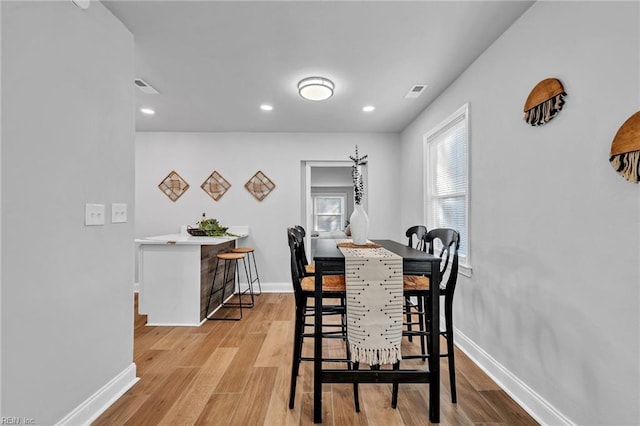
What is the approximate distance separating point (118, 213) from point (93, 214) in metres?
0.22

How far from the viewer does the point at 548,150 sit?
66.7 inches

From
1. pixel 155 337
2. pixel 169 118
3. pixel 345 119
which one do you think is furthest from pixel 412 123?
pixel 155 337

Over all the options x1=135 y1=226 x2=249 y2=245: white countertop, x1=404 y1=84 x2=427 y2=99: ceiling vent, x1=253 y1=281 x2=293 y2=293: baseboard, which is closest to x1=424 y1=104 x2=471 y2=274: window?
x1=404 y1=84 x2=427 y2=99: ceiling vent

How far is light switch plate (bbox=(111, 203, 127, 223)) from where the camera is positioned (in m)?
1.90

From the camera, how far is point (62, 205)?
1.53m

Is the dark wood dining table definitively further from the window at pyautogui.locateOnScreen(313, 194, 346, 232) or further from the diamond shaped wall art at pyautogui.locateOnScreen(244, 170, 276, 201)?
the window at pyautogui.locateOnScreen(313, 194, 346, 232)

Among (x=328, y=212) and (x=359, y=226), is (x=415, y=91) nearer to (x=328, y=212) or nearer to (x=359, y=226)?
(x=359, y=226)

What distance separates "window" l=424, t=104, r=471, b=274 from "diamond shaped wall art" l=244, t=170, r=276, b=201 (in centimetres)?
233

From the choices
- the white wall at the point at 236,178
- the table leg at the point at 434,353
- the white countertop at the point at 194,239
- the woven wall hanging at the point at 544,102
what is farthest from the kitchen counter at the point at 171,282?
the woven wall hanging at the point at 544,102

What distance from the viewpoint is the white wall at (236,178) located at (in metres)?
4.65

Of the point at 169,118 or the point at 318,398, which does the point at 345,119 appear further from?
the point at 318,398

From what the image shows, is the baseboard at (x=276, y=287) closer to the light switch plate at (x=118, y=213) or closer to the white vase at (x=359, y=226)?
the white vase at (x=359, y=226)

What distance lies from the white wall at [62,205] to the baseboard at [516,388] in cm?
257

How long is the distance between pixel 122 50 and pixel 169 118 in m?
2.10
